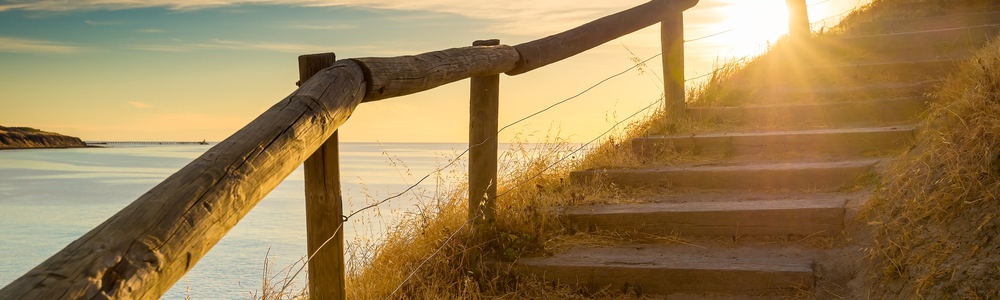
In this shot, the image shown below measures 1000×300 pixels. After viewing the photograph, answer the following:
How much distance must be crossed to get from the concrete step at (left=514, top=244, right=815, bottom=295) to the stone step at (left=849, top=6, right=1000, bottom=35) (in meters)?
4.94

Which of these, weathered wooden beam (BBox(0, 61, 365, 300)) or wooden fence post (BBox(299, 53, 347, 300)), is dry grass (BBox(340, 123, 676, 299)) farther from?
weathered wooden beam (BBox(0, 61, 365, 300))

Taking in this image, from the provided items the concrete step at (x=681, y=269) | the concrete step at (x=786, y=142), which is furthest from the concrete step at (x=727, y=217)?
the concrete step at (x=786, y=142)

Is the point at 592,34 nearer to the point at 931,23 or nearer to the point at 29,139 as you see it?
the point at 931,23

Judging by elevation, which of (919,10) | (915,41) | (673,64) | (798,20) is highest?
(919,10)

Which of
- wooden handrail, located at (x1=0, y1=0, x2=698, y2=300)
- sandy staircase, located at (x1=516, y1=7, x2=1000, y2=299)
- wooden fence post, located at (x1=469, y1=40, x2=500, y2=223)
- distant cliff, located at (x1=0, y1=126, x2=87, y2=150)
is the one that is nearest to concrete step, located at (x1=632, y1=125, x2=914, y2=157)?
sandy staircase, located at (x1=516, y1=7, x2=1000, y2=299)

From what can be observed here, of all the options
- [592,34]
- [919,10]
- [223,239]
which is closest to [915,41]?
[919,10]

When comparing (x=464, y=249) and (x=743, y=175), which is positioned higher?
(x=743, y=175)

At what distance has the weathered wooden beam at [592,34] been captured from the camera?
11.5ft

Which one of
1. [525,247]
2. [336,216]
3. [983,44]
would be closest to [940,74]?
[983,44]

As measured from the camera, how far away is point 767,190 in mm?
3820

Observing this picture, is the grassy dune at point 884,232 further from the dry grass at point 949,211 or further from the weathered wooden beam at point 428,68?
the weathered wooden beam at point 428,68

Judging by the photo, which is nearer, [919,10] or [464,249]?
[464,249]

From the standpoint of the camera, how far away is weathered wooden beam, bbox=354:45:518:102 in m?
2.06

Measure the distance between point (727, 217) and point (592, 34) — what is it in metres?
1.54
